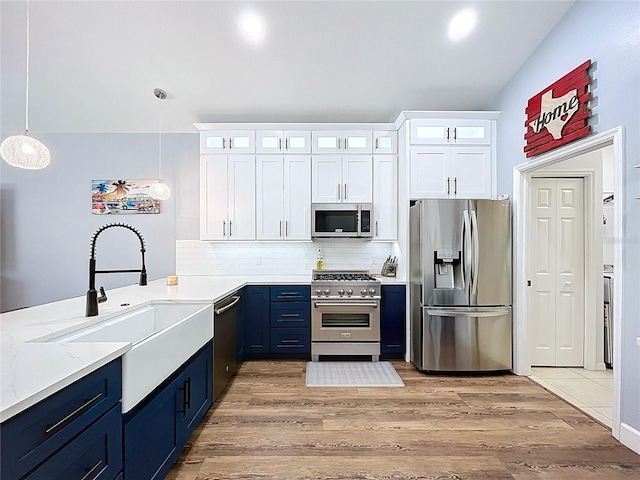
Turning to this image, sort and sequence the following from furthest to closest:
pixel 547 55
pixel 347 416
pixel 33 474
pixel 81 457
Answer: pixel 547 55 → pixel 347 416 → pixel 81 457 → pixel 33 474

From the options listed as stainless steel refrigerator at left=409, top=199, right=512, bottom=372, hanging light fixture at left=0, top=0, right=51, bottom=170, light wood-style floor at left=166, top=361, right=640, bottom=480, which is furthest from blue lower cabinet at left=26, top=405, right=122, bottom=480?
stainless steel refrigerator at left=409, top=199, right=512, bottom=372

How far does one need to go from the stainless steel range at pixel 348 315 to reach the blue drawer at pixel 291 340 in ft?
0.25

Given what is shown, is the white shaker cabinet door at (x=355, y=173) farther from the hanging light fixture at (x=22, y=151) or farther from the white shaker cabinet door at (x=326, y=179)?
the hanging light fixture at (x=22, y=151)

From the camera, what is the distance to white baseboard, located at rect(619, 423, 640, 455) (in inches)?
87.0

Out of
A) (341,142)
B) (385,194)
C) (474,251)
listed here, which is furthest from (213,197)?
(474,251)

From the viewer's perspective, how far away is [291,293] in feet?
12.8

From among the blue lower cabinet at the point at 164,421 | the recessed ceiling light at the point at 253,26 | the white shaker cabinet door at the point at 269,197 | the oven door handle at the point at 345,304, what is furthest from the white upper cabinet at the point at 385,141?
the blue lower cabinet at the point at 164,421

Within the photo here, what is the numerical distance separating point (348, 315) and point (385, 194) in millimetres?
1540

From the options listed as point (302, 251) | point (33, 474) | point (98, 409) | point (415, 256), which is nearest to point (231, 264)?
point (302, 251)

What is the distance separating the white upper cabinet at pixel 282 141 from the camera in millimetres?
4234

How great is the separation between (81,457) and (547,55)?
426cm

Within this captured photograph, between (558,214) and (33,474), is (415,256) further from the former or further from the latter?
(33,474)

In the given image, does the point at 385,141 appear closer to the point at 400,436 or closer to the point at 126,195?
the point at 400,436

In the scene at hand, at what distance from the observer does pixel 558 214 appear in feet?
12.5
